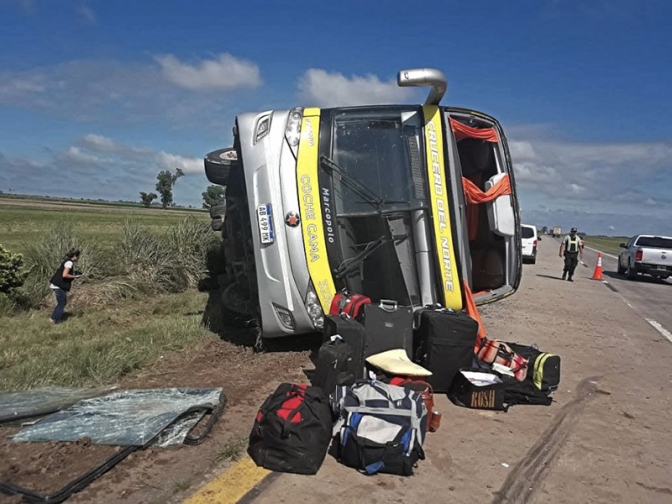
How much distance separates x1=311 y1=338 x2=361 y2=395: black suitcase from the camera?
4184 millimetres

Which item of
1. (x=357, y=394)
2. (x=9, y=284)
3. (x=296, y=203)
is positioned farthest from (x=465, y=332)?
(x=9, y=284)

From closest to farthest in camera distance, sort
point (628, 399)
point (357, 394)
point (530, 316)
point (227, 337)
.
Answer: point (357, 394), point (628, 399), point (227, 337), point (530, 316)

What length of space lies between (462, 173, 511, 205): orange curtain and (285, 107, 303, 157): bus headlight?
76.5 inches

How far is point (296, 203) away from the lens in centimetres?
544

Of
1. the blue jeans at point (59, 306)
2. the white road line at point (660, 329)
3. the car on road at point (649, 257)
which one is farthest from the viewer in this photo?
the car on road at point (649, 257)

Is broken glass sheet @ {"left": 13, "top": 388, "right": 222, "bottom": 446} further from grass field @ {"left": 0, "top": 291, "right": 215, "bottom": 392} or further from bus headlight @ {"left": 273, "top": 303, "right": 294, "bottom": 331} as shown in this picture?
bus headlight @ {"left": 273, "top": 303, "right": 294, "bottom": 331}

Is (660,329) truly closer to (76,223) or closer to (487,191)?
(487,191)

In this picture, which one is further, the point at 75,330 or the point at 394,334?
the point at 75,330

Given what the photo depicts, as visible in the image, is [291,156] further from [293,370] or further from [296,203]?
[293,370]

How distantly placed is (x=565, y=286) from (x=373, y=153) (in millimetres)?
12064

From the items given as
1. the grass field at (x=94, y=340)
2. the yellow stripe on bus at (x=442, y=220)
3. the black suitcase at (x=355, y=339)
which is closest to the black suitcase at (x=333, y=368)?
the black suitcase at (x=355, y=339)

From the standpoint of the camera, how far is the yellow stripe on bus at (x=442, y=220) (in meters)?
5.50

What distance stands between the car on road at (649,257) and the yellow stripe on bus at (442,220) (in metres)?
17.5

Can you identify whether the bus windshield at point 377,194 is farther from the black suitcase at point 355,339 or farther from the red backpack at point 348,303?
the black suitcase at point 355,339
